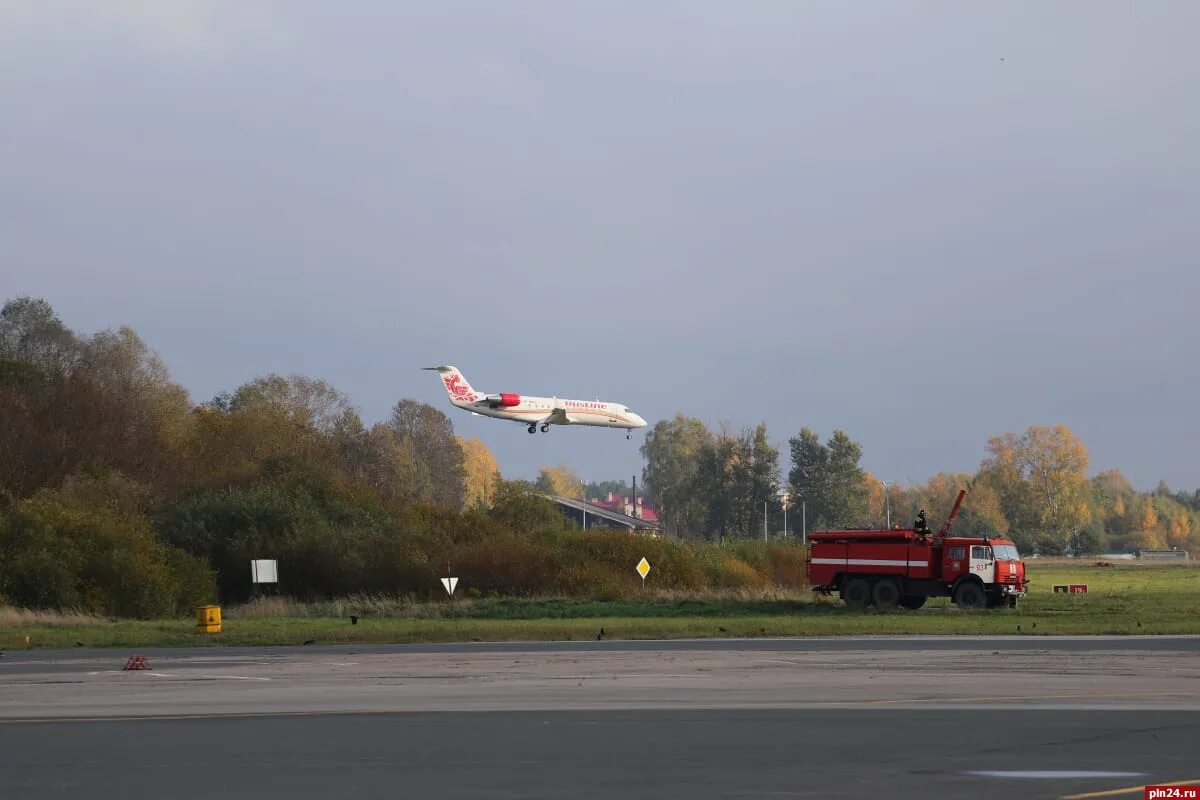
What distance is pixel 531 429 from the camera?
93688 millimetres

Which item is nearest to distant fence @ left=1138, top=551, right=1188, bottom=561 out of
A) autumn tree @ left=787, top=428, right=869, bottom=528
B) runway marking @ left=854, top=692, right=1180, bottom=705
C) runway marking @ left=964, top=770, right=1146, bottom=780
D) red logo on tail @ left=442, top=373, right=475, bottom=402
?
autumn tree @ left=787, top=428, right=869, bottom=528

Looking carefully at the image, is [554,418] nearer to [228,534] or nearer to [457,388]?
[457,388]

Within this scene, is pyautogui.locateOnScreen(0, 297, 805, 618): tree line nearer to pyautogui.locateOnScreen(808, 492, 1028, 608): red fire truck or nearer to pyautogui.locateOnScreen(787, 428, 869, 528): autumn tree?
pyautogui.locateOnScreen(808, 492, 1028, 608): red fire truck

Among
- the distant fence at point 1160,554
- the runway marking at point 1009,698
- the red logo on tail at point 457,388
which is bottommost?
the distant fence at point 1160,554

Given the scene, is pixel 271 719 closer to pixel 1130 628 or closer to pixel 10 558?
pixel 1130 628

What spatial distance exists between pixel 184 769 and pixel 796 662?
1548cm

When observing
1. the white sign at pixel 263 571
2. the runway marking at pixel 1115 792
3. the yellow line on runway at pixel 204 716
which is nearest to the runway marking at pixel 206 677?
the yellow line on runway at pixel 204 716

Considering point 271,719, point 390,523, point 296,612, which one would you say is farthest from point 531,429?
point 271,719

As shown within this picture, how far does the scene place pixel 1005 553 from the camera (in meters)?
50.3

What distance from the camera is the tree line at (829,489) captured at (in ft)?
482

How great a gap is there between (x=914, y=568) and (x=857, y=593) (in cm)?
228

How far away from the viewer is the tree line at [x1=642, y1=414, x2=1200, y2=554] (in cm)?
14700

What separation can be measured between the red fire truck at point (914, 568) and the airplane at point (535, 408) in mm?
42229

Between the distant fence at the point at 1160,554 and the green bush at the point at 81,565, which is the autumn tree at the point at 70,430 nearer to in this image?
the green bush at the point at 81,565
